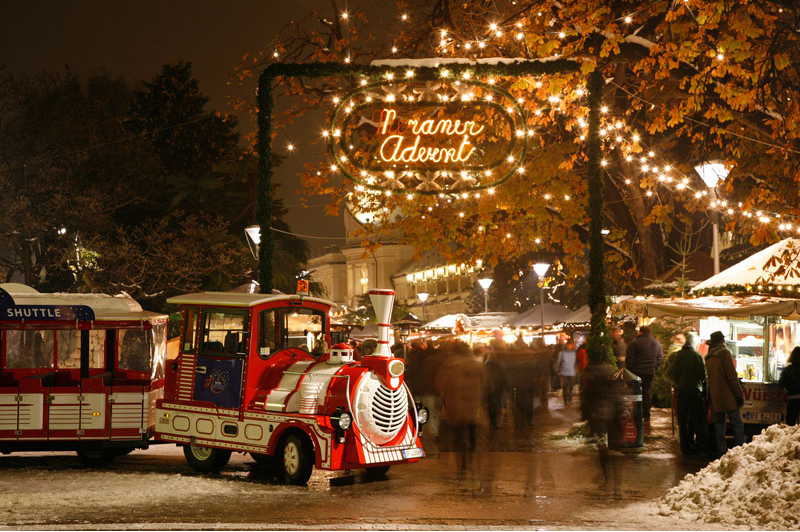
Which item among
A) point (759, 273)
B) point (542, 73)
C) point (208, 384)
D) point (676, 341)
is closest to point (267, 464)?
point (208, 384)

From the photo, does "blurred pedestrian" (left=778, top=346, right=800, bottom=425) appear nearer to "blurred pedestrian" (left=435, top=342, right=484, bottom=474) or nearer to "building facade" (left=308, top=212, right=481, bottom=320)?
"blurred pedestrian" (left=435, top=342, right=484, bottom=474)

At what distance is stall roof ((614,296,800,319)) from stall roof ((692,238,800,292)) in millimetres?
376

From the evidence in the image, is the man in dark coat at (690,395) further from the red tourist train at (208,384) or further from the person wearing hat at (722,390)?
the red tourist train at (208,384)

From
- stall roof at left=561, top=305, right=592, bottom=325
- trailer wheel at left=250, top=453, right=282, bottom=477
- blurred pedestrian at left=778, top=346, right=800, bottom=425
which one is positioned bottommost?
trailer wheel at left=250, top=453, right=282, bottom=477

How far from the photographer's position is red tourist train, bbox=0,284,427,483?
1285 centimetres

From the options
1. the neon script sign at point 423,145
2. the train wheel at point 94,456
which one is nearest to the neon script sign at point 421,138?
the neon script sign at point 423,145

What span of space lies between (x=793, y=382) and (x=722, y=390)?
1.31 m

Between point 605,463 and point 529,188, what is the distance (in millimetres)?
10766

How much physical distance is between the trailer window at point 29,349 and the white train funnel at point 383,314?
582 centimetres

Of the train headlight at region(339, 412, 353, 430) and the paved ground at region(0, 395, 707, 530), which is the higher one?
the train headlight at region(339, 412, 353, 430)

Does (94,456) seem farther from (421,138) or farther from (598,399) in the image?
(598,399)

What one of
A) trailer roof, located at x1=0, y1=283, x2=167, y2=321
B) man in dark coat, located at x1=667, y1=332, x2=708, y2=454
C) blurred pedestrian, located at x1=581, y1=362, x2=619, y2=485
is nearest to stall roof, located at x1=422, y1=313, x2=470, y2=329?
man in dark coat, located at x1=667, y1=332, x2=708, y2=454

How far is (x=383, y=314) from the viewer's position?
1287 cm

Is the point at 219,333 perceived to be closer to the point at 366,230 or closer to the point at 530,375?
the point at 530,375
